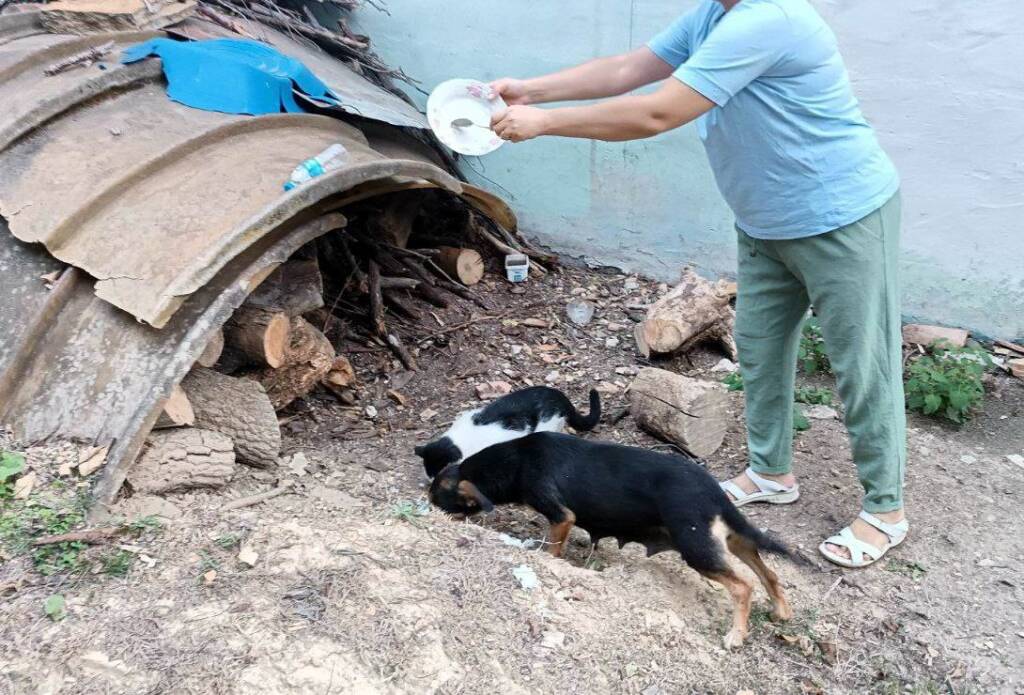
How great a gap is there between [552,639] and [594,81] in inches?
85.0

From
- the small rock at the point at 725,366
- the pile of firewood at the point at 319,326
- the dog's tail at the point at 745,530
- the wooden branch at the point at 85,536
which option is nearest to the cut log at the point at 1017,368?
the small rock at the point at 725,366

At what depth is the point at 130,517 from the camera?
3.33m

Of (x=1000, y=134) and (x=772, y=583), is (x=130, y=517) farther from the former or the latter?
(x=1000, y=134)

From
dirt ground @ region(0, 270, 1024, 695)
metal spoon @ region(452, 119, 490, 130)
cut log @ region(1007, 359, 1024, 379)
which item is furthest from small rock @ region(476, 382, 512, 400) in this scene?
cut log @ region(1007, 359, 1024, 379)

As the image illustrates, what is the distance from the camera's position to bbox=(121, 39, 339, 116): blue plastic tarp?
4.68 m

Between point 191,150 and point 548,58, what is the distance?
2.90m

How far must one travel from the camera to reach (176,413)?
147 inches

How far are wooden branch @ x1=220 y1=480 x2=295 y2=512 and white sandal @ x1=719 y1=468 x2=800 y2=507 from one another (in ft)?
6.73

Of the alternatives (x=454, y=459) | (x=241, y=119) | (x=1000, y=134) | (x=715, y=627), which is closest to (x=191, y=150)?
(x=241, y=119)

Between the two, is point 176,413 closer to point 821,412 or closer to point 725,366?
point 725,366

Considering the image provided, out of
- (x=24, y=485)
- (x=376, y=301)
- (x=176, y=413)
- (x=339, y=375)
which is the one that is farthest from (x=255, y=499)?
(x=376, y=301)

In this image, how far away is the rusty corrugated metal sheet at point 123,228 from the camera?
3.58 meters

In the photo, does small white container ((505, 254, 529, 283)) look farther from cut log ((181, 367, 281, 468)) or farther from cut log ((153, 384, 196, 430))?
cut log ((153, 384, 196, 430))

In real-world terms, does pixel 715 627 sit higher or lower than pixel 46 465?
lower
